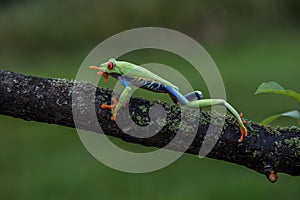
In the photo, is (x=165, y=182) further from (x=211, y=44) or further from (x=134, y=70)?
(x=211, y=44)

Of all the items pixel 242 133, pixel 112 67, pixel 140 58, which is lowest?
pixel 242 133

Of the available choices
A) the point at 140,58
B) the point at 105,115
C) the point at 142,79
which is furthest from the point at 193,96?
the point at 140,58

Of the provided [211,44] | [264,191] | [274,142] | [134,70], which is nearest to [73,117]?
[134,70]

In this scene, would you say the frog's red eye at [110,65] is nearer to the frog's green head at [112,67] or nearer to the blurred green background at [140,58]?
the frog's green head at [112,67]

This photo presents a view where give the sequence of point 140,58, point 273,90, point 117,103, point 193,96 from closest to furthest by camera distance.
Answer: point 117,103
point 193,96
point 273,90
point 140,58

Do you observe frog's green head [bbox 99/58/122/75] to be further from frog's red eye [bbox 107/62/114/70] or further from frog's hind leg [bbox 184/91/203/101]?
frog's hind leg [bbox 184/91/203/101]

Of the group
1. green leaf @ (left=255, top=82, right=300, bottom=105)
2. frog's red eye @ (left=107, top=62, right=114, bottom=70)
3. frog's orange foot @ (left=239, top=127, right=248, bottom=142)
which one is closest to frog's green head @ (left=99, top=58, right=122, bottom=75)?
frog's red eye @ (left=107, top=62, right=114, bottom=70)

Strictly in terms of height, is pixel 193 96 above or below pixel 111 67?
below

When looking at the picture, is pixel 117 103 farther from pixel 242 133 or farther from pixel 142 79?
pixel 242 133
